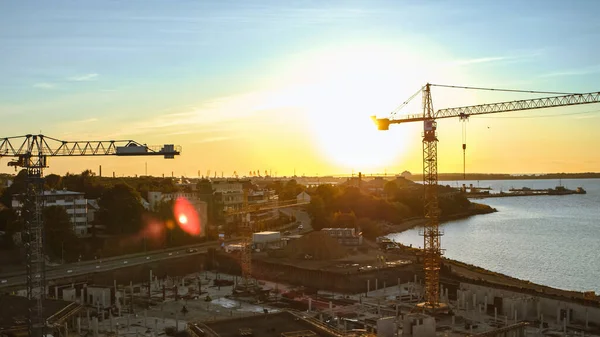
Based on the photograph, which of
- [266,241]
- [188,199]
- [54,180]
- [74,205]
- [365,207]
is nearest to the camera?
[74,205]

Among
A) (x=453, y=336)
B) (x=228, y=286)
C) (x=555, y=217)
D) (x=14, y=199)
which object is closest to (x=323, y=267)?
(x=228, y=286)

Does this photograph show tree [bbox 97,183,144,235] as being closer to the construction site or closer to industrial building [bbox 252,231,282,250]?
the construction site

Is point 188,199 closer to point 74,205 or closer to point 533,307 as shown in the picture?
→ point 74,205

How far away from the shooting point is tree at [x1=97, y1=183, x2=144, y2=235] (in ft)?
92.0

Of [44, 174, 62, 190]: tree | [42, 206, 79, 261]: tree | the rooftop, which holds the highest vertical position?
[44, 174, 62, 190]: tree

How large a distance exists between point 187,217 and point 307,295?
41.8 ft

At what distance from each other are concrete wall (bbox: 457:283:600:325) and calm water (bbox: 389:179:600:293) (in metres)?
7.27

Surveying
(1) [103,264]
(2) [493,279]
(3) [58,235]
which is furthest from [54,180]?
(2) [493,279]

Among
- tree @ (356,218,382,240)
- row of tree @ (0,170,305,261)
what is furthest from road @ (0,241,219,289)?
tree @ (356,218,382,240)

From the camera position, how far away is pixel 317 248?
26.2 m

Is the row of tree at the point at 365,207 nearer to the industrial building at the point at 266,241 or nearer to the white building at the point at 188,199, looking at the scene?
the white building at the point at 188,199

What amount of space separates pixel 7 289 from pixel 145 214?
966 cm

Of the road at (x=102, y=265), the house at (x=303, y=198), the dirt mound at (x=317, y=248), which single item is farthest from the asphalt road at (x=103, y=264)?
the house at (x=303, y=198)

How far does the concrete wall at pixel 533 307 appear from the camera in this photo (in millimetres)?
16422
